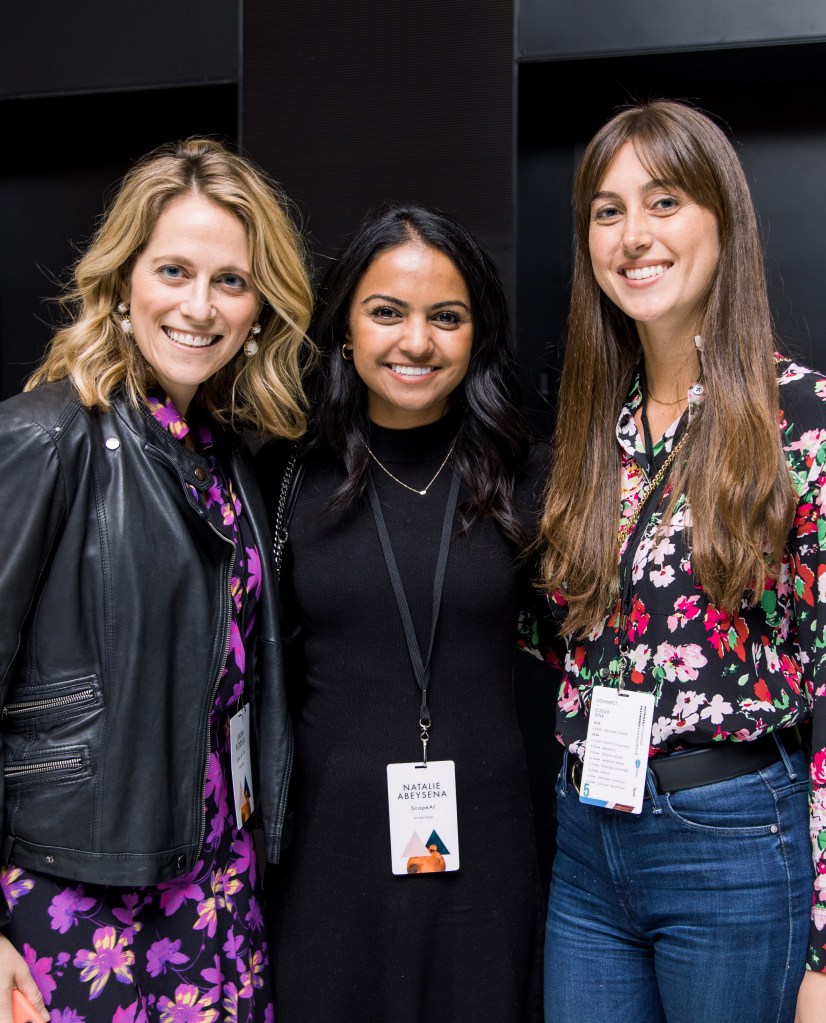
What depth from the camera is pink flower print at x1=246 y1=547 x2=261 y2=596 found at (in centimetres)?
185

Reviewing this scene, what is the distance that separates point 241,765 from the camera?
5.99ft

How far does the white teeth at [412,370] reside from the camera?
195cm

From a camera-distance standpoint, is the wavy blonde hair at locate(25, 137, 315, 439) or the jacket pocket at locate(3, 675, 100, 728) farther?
the wavy blonde hair at locate(25, 137, 315, 439)

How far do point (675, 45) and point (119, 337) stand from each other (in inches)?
71.2

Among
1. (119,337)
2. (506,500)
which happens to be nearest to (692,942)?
(506,500)

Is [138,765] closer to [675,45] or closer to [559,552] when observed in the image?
[559,552]

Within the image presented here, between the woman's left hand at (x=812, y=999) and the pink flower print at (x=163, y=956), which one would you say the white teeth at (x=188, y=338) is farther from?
the woman's left hand at (x=812, y=999)

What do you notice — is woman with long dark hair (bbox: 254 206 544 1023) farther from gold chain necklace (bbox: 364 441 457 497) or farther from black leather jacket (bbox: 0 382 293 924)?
black leather jacket (bbox: 0 382 293 924)

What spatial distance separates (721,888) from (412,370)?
1.04 meters

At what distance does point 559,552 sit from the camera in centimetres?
180

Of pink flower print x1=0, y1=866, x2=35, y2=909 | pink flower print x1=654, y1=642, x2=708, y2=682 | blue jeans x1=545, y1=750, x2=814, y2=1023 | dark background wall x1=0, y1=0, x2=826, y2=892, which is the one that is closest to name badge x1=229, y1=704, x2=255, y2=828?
pink flower print x1=0, y1=866, x2=35, y2=909

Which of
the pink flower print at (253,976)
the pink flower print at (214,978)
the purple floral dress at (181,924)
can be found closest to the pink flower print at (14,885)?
the purple floral dress at (181,924)

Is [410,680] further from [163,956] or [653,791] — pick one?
[163,956]

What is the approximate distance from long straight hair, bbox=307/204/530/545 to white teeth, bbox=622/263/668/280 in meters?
0.41
